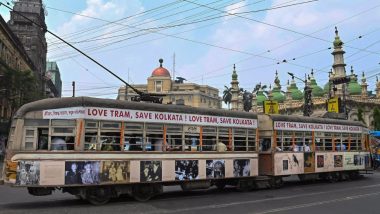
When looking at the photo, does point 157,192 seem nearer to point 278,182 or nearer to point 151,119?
point 151,119

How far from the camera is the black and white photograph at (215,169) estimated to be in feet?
51.0

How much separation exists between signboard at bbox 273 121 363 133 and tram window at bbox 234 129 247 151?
6.64 feet

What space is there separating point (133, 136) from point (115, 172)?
124 centimetres

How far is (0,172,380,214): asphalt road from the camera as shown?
38.1ft

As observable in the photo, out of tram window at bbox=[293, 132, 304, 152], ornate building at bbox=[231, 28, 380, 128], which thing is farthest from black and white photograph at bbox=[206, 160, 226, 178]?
ornate building at bbox=[231, 28, 380, 128]

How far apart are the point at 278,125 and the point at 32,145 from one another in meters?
10.2

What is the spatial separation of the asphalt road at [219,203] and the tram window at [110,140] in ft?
5.16

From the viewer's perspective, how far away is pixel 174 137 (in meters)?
14.8

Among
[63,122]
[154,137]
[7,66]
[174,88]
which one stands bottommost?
[154,137]

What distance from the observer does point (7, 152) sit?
1238 cm

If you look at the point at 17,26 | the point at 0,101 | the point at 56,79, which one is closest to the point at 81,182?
the point at 0,101

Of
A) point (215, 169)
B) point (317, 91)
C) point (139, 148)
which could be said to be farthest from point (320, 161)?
point (317, 91)

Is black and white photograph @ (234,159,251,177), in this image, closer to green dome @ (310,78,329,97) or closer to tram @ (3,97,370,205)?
tram @ (3,97,370,205)

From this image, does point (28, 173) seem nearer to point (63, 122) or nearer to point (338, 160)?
point (63, 122)
